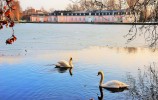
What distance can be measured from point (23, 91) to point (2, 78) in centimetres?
249

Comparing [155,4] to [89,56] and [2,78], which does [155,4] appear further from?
[89,56]

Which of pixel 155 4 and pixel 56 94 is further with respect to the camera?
pixel 56 94

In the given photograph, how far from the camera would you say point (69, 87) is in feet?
37.5

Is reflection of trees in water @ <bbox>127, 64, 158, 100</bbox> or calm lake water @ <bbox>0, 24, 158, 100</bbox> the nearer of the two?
reflection of trees in water @ <bbox>127, 64, 158, 100</bbox>

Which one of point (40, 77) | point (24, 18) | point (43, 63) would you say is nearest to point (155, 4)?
point (40, 77)

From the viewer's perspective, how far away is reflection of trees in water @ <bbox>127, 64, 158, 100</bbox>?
32.8ft

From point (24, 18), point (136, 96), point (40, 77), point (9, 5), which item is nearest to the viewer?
point (9, 5)

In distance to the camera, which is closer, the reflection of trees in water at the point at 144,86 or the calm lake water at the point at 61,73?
the reflection of trees in water at the point at 144,86

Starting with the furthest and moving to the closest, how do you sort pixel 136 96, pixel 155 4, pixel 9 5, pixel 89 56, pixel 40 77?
pixel 89 56, pixel 40 77, pixel 136 96, pixel 155 4, pixel 9 5

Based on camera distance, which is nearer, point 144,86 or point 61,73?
point 144,86

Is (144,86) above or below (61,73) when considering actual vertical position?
above

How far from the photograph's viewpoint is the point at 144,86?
11031 mm

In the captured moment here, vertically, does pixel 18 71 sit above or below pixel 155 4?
below

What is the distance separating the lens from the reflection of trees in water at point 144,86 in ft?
32.8
